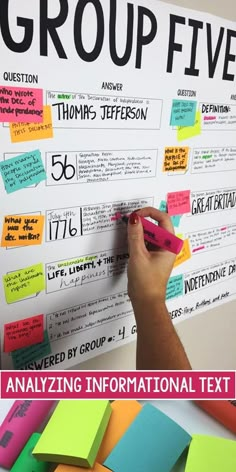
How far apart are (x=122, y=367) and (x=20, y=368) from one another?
220mm

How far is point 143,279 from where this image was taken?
662 millimetres

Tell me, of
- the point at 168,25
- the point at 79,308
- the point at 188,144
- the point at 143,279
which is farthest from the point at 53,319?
the point at 168,25

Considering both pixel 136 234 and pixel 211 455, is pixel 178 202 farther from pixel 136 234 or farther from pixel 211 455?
pixel 211 455

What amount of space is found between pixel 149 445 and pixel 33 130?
421 mm

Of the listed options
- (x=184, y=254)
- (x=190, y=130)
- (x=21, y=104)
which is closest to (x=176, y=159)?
(x=190, y=130)

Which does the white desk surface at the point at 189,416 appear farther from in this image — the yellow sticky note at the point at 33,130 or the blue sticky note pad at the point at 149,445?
the yellow sticky note at the point at 33,130

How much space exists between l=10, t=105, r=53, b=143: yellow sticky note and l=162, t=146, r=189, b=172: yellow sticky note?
0.68 ft

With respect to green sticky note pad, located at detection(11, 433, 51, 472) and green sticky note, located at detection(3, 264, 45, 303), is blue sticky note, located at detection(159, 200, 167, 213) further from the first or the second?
green sticky note pad, located at detection(11, 433, 51, 472)

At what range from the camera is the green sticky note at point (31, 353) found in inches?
25.4

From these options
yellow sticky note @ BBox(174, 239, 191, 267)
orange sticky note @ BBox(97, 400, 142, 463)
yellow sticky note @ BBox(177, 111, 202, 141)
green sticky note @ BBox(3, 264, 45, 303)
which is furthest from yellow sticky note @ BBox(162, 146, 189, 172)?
orange sticky note @ BBox(97, 400, 142, 463)

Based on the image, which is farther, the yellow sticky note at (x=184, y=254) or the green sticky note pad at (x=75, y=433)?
the yellow sticky note at (x=184, y=254)

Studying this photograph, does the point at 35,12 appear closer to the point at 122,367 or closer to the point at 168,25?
the point at 168,25

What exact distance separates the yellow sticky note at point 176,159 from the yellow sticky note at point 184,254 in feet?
0.44

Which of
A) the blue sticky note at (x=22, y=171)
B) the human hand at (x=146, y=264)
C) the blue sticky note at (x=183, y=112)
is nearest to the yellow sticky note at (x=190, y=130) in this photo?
the blue sticky note at (x=183, y=112)
